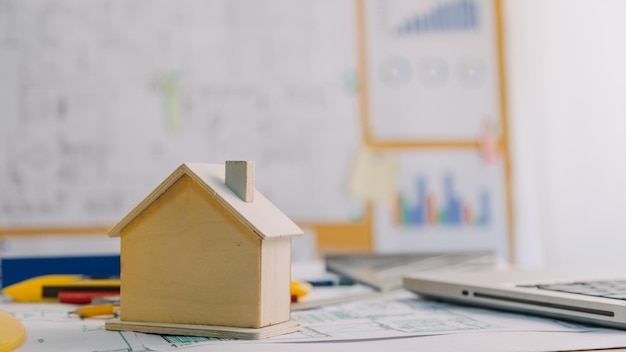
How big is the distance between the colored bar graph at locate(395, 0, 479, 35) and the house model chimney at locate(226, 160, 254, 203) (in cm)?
210

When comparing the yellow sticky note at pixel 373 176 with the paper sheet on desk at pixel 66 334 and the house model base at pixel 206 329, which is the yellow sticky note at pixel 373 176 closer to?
the paper sheet on desk at pixel 66 334

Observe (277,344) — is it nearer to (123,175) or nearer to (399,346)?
(399,346)

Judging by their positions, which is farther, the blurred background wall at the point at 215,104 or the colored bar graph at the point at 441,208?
the colored bar graph at the point at 441,208

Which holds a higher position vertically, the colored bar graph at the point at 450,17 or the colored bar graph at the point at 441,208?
the colored bar graph at the point at 450,17

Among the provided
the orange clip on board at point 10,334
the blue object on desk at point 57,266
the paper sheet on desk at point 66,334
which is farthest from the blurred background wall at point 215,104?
the orange clip on board at point 10,334

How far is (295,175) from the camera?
2471 mm

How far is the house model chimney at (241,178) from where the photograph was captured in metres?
0.58

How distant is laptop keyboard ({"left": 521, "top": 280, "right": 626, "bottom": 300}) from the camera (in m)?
0.61

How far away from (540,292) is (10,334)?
1.34ft

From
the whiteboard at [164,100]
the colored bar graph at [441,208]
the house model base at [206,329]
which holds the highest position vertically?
the whiteboard at [164,100]

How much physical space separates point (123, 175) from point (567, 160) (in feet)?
4.26

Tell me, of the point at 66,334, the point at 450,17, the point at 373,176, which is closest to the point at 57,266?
the point at 66,334

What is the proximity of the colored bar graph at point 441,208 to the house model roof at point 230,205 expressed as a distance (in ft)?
6.44

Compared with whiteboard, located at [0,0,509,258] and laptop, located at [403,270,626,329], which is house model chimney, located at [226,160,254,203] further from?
whiteboard, located at [0,0,509,258]
